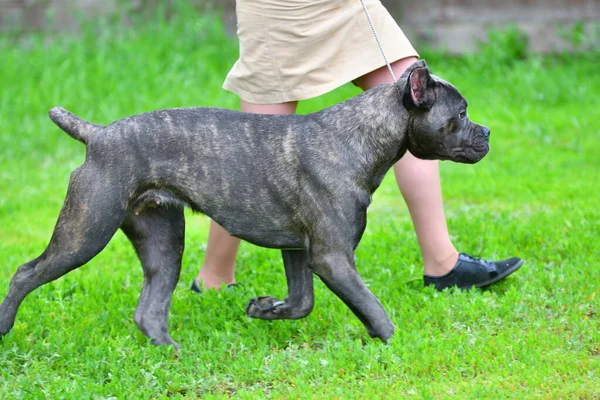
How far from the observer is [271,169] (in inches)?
178

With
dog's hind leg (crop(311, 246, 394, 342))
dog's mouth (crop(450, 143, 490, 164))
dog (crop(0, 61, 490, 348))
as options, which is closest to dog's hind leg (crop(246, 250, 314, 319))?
dog (crop(0, 61, 490, 348))

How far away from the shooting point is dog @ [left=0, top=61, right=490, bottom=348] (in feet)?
14.5

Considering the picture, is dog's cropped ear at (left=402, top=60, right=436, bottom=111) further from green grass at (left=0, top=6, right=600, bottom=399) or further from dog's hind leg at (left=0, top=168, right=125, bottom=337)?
dog's hind leg at (left=0, top=168, right=125, bottom=337)

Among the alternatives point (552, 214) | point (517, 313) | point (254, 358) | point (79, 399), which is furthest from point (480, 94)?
point (79, 399)

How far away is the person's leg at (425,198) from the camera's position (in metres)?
5.22

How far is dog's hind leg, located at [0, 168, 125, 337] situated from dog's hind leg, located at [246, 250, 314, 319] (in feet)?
3.15

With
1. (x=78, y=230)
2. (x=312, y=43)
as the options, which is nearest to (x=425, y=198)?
(x=312, y=43)

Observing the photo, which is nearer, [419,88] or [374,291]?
[419,88]

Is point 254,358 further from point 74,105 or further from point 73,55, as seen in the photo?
point 73,55

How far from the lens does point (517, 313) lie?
5020 millimetres

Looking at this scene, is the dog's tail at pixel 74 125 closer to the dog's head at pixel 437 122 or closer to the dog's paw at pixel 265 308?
the dog's paw at pixel 265 308

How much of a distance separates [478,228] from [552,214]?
58 centimetres

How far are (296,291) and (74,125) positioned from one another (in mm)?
1405

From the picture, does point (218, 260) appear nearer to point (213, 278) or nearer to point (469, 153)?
point (213, 278)
